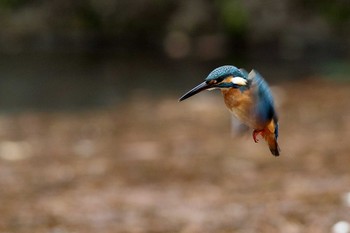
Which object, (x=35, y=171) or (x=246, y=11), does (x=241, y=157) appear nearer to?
(x=35, y=171)

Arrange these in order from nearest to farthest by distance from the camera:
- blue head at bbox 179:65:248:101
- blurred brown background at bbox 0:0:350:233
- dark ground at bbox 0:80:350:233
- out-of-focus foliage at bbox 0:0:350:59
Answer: blue head at bbox 179:65:248:101 → dark ground at bbox 0:80:350:233 → blurred brown background at bbox 0:0:350:233 → out-of-focus foliage at bbox 0:0:350:59

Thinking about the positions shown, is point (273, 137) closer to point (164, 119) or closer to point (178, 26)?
point (164, 119)

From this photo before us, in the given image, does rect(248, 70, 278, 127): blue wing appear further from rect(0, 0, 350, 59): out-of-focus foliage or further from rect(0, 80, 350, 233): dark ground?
rect(0, 0, 350, 59): out-of-focus foliage

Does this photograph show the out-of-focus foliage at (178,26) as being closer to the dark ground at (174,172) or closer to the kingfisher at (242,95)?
the dark ground at (174,172)

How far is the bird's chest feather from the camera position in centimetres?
150

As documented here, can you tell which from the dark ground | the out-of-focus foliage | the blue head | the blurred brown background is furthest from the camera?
the out-of-focus foliage

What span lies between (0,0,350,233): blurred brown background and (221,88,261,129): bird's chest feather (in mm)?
328

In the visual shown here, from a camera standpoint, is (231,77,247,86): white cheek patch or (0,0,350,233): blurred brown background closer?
(231,77,247,86): white cheek patch

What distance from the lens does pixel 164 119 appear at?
27.2ft

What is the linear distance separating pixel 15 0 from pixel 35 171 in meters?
9.80

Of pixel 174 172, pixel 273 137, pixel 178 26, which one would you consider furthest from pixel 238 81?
pixel 178 26

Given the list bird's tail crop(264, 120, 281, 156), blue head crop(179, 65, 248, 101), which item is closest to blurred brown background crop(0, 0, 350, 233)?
bird's tail crop(264, 120, 281, 156)

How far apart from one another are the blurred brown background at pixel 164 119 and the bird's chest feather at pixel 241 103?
328mm

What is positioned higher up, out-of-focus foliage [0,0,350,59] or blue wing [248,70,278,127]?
out-of-focus foliage [0,0,350,59]
